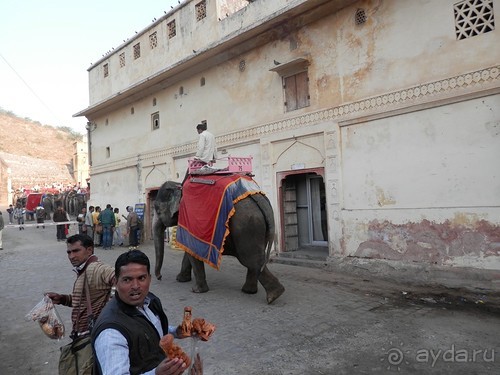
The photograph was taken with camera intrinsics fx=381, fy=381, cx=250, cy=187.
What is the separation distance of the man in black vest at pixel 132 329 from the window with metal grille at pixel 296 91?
8.33 m

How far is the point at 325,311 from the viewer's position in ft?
18.4

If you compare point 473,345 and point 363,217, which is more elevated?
point 363,217

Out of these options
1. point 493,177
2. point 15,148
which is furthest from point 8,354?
point 15,148

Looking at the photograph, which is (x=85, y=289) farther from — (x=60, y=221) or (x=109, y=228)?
(x=60, y=221)

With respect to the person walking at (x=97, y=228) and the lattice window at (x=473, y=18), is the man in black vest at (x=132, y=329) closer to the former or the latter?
the lattice window at (x=473, y=18)

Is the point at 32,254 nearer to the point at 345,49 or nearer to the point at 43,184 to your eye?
the point at 345,49

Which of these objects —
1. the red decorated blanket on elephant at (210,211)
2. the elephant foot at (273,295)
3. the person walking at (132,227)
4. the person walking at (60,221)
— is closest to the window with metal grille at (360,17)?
the red decorated blanket on elephant at (210,211)

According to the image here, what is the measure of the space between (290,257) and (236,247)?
377cm

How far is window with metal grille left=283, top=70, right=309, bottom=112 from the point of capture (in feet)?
31.9

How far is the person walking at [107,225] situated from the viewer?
13.6 metres

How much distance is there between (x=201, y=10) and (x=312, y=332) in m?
11.5

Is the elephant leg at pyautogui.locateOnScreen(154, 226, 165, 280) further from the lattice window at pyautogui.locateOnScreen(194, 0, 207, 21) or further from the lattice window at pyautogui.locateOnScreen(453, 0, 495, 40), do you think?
the lattice window at pyautogui.locateOnScreen(194, 0, 207, 21)

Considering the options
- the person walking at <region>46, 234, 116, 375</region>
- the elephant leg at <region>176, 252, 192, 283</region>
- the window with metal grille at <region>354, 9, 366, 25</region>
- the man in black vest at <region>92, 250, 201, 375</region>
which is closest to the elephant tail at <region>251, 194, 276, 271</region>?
the elephant leg at <region>176, 252, 192, 283</region>

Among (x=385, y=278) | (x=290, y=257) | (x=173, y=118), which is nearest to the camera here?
(x=385, y=278)
